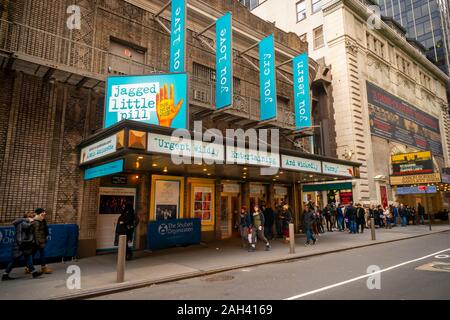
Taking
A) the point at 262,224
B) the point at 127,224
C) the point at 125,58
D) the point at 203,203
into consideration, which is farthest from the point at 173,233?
the point at 125,58

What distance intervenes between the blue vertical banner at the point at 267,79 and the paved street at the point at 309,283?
27.6ft

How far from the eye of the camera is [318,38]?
2884 cm

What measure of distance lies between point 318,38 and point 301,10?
15.0 ft

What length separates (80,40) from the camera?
11.8 metres

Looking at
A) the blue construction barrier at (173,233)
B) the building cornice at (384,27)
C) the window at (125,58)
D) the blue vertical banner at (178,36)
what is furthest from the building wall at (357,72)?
the window at (125,58)

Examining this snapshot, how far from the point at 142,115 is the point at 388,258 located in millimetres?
10023

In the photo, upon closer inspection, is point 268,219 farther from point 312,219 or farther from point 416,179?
point 416,179

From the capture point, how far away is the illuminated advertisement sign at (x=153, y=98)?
36.0 ft

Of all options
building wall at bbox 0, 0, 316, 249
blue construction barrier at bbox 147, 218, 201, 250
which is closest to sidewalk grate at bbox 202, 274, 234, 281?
blue construction barrier at bbox 147, 218, 201, 250

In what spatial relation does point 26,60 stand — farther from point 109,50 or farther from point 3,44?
point 109,50

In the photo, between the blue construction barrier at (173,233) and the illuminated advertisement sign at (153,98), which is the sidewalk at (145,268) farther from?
the illuminated advertisement sign at (153,98)

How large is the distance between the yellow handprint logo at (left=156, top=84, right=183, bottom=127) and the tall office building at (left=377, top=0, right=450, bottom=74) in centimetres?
6055

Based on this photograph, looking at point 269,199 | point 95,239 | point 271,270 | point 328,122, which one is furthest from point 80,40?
point 328,122

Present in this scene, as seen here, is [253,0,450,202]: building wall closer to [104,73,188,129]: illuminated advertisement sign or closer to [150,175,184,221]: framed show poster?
[150,175,184,221]: framed show poster
